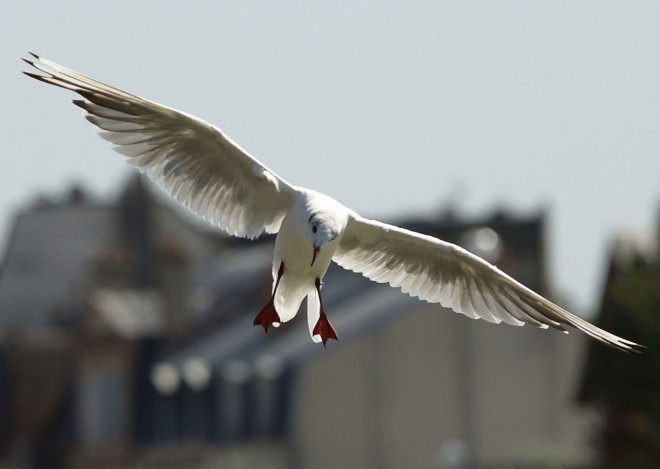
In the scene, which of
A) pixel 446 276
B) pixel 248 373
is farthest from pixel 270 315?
pixel 248 373

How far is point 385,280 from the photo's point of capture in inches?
545

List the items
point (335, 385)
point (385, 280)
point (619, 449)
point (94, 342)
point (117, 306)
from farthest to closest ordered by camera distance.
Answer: point (117, 306) < point (94, 342) < point (335, 385) < point (619, 449) < point (385, 280)

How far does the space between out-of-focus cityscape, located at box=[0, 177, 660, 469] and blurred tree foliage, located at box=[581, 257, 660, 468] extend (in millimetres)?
126

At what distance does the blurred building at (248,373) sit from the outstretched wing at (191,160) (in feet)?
72.3

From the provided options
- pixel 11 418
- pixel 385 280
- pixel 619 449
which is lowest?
pixel 11 418

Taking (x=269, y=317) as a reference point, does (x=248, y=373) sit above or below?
below

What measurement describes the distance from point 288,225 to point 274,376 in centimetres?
2425

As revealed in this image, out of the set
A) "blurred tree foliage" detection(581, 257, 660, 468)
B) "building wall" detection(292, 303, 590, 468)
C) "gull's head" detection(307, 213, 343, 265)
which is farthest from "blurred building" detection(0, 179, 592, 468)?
"gull's head" detection(307, 213, 343, 265)

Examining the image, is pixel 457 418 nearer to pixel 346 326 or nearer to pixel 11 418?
pixel 346 326

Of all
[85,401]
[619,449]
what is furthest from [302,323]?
[619,449]

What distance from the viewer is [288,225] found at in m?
12.9

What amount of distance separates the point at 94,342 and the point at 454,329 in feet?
21.6

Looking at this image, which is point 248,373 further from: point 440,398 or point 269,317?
point 269,317

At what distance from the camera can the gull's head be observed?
12.4m
